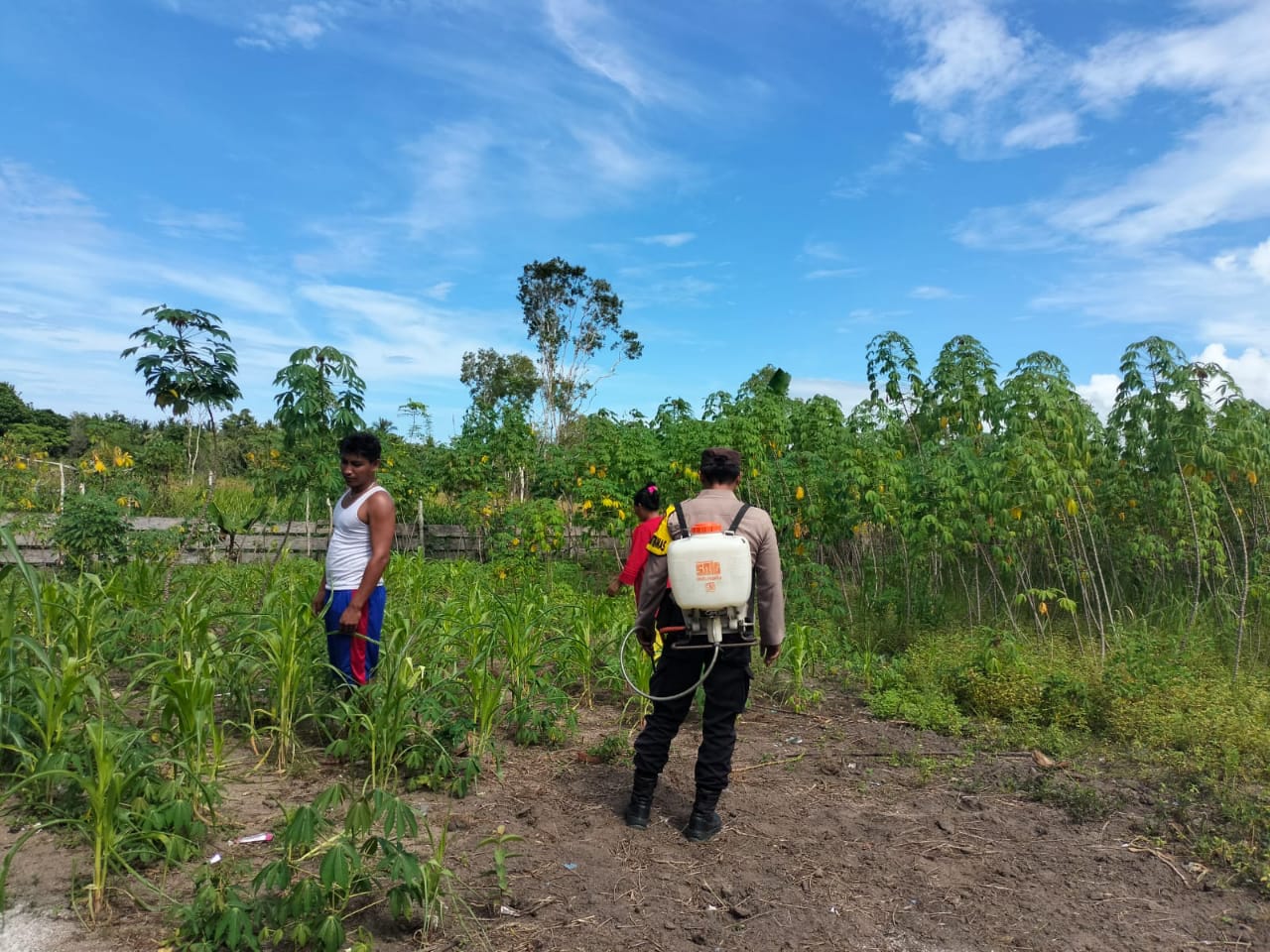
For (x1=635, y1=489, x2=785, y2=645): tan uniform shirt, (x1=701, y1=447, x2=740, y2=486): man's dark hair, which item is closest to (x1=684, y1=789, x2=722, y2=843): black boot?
(x1=635, y1=489, x2=785, y2=645): tan uniform shirt

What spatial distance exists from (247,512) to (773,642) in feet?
31.7

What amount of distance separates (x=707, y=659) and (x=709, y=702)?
175mm

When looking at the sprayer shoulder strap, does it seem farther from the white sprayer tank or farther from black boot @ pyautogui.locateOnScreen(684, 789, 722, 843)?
black boot @ pyautogui.locateOnScreen(684, 789, 722, 843)

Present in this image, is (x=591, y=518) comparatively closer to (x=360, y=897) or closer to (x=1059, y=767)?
(x=1059, y=767)

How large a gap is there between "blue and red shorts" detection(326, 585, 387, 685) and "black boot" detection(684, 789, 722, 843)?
160 centimetres

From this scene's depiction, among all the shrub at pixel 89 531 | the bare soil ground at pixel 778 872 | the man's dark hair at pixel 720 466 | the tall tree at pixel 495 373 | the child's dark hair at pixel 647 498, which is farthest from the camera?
the tall tree at pixel 495 373

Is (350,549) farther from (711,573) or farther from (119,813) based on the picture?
(711,573)

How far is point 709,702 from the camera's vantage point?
354cm

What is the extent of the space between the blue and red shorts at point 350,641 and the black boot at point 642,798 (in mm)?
1335

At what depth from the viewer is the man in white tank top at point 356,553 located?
3.93m

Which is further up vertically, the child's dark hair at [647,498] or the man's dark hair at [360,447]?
the man's dark hair at [360,447]

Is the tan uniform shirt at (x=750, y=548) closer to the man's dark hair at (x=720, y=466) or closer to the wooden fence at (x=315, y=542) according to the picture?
the man's dark hair at (x=720, y=466)

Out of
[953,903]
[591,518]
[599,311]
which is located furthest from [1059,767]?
[599,311]

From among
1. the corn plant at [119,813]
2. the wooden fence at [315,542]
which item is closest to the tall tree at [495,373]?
the wooden fence at [315,542]
